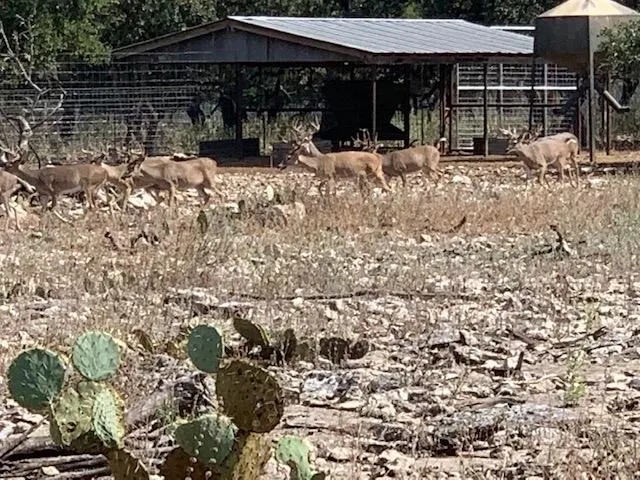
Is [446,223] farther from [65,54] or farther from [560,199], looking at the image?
[65,54]

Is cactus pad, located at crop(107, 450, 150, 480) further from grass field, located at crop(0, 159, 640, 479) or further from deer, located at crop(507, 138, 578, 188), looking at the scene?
deer, located at crop(507, 138, 578, 188)

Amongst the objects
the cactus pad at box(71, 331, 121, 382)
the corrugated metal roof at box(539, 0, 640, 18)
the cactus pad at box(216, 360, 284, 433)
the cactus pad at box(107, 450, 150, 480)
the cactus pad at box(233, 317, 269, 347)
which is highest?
the corrugated metal roof at box(539, 0, 640, 18)

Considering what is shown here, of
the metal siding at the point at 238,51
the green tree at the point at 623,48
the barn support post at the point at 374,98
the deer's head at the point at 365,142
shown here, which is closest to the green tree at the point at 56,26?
the metal siding at the point at 238,51

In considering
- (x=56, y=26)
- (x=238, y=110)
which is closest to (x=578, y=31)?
(x=238, y=110)

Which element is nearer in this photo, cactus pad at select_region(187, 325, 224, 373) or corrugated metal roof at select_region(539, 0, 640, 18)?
cactus pad at select_region(187, 325, 224, 373)

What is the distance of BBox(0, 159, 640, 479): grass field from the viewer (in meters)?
6.68

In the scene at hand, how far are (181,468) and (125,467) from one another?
248mm

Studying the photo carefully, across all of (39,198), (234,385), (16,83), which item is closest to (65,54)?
(16,83)

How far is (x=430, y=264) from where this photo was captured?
42.3 feet

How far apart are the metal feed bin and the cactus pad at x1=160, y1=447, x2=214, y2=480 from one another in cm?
2204

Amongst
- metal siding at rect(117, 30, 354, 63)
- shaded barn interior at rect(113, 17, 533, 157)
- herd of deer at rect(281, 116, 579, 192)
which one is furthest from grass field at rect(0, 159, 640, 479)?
metal siding at rect(117, 30, 354, 63)

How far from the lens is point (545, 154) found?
2345cm

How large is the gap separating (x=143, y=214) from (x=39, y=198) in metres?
2.53

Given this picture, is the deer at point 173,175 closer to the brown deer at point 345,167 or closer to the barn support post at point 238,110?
the brown deer at point 345,167
